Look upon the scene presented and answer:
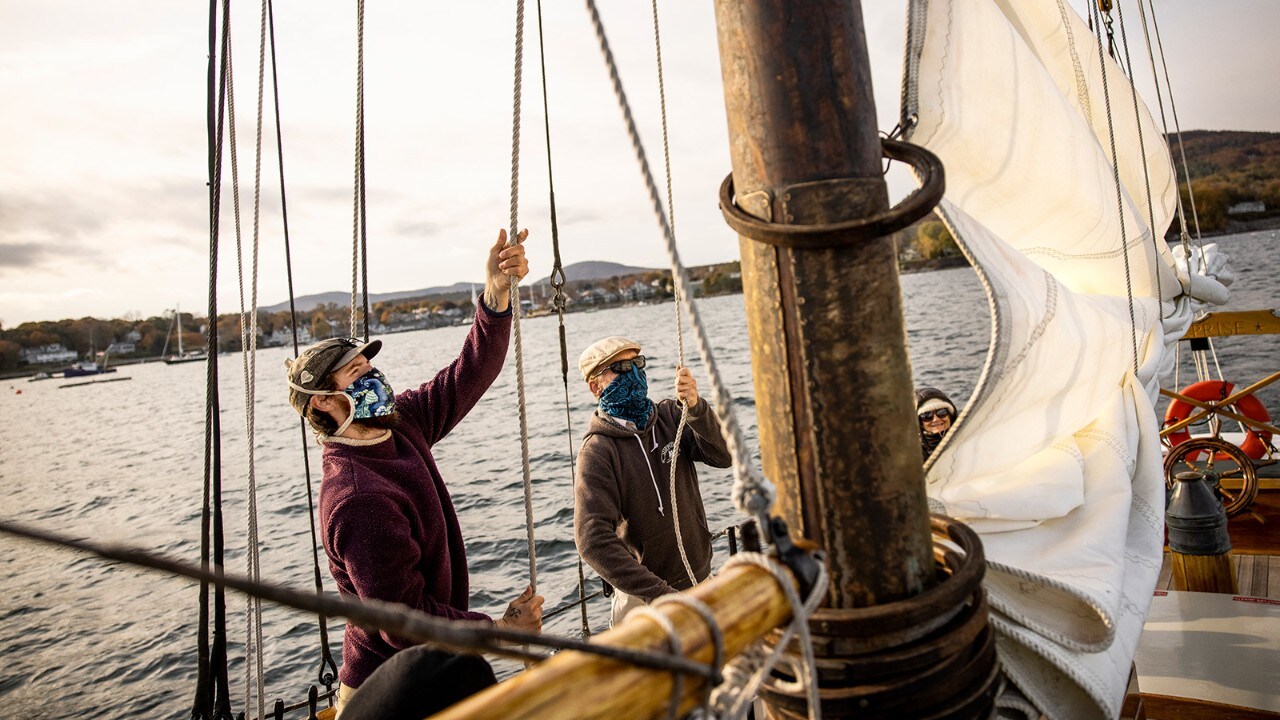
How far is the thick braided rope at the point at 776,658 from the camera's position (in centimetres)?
89

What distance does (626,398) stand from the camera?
3.00 m

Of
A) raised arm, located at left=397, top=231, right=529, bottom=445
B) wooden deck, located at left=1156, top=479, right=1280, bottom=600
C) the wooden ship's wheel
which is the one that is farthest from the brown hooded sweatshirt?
the wooden ship's wheel

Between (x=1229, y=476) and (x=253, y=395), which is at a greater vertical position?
(x=253, y=395)

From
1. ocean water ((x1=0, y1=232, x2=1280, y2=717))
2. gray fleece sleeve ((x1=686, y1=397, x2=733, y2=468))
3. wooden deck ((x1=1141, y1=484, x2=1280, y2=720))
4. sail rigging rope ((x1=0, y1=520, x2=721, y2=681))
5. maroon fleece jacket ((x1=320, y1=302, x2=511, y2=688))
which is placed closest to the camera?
sail rigging rope ((x1=0, y1=520, x2=721, y2=681))

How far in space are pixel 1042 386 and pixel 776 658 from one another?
1237 millimetres

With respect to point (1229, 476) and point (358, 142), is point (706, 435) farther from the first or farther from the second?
point (1229, 476)

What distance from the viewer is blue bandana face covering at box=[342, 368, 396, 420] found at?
2.21 meters

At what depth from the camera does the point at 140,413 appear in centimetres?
5362

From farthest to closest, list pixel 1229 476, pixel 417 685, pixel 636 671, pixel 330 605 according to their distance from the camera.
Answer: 1. pixel 1229 476
2. pixel 417 685
3. pixel 636 671
4. pixel 330 605

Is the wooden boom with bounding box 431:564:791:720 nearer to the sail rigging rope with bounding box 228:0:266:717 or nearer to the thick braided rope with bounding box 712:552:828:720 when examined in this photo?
the thick braided rope with bounding box 712:552:828:720

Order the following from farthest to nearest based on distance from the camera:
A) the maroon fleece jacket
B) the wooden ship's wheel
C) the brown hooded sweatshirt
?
1. the wooden ship's wheel
2. the brown hooded sweatshirt
3. the maroon fleece jacket

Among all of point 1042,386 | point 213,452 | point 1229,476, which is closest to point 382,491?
point 213,452

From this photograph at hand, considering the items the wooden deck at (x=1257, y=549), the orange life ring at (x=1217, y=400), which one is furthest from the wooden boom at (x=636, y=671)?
the orange life ring at (x=1217, y=400)

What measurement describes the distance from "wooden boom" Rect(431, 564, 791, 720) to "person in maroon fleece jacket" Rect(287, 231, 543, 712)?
1.14m
